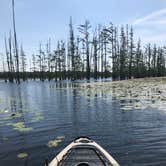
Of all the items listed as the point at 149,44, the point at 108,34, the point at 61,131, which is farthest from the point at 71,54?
the point at 61,131

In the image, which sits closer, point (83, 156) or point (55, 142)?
point (83, 156)

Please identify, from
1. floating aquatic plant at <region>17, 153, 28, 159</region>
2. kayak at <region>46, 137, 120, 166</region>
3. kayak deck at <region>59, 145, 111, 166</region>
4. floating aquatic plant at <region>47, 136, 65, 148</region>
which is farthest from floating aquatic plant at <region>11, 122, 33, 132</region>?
kayak deck at <region>59, 145, 111, 166</region>

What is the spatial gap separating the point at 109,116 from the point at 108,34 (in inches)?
2144

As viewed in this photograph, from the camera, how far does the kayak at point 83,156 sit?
568cm

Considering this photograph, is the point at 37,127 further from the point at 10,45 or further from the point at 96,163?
the point at 10,45

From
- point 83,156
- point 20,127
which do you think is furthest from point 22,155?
point 20,127

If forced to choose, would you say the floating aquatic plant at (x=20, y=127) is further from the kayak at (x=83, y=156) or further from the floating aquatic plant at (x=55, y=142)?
the kayak at (x=83, y=156)

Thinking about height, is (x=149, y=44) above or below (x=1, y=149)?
above

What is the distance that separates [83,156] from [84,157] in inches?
2.8

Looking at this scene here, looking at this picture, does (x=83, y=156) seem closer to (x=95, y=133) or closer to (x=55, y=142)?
(x=55, y=142)

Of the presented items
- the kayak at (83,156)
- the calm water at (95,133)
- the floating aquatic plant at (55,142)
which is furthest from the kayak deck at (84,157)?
the floating aquatic plant at (55,142)

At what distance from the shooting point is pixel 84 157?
20.2 ft

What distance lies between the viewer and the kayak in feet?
18.6

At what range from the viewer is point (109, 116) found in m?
13.5
